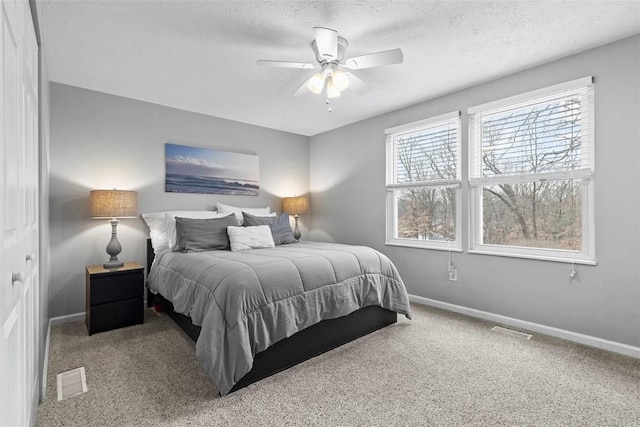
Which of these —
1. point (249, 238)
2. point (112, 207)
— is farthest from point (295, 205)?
point (112, 207)

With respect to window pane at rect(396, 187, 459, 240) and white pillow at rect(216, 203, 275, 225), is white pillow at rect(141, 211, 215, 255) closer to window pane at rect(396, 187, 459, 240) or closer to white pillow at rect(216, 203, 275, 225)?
white pillow at rect(216, 203, 275, 225)

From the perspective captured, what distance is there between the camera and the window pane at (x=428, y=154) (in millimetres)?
3592

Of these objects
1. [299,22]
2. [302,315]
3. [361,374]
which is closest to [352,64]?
[299,22]

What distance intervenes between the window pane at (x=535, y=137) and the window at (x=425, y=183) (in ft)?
1.20

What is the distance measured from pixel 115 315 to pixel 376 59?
3193mm

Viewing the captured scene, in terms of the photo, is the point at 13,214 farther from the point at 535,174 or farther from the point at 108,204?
the point at 535,174

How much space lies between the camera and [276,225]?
384cm

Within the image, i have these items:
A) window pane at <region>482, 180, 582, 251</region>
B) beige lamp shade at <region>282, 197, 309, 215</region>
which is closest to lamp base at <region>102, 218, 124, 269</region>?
beige lamp shade at <region>282, 197, 309, 215</region>

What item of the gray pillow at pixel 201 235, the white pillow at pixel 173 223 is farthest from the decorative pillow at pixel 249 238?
the white pillow at pixel 173 223

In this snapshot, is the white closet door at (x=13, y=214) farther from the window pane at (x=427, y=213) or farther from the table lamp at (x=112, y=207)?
Answer: the window pane at (x=427, y=213)

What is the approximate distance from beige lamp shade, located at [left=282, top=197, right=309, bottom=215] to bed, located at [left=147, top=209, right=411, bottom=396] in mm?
1785

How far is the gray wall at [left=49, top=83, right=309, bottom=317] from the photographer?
3.21m

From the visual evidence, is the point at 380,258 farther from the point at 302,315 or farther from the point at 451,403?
the point at 451,403

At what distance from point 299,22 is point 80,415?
2773mm
